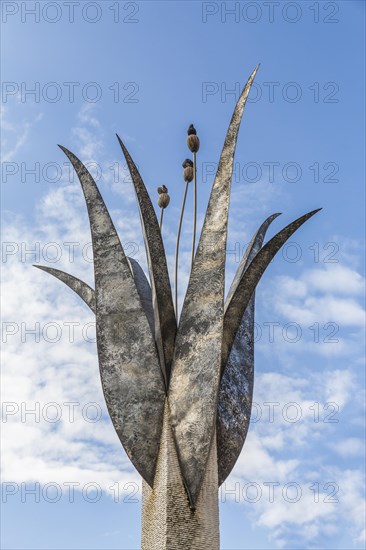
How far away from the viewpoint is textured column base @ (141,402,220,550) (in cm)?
850

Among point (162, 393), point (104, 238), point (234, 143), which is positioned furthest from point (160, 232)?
point (162, 393)

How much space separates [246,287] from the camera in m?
9.77

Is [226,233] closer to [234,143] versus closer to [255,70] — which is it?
[234,143]

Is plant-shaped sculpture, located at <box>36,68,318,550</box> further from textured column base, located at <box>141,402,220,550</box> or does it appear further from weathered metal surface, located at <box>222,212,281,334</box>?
weathered metal surface, located at <box>222,212,281,334</box>

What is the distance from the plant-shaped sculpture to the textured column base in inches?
0.4

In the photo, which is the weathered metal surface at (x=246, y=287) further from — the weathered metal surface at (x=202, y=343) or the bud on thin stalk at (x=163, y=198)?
the bud on thin stalk at (x=163, y=198)

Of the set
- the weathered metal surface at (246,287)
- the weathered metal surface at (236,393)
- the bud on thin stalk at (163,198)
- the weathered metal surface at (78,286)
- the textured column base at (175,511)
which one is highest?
the bud on thin stalk at (163,198)

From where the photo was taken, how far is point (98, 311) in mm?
9477

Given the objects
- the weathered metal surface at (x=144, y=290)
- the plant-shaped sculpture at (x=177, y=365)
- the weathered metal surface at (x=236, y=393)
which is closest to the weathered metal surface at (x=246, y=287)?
the plant-shaped sculpture at (x=177, y=365)

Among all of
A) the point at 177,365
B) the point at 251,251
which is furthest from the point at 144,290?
the point at 177,365

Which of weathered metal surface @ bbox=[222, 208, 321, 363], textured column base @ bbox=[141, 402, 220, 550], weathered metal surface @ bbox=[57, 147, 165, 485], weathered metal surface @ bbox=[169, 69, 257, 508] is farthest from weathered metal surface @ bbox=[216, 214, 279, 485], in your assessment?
weathered metal surface @ bbox=[57, 147, 165, 485]

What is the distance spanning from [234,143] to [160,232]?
1.48 metres

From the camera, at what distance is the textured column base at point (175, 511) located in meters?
8.50

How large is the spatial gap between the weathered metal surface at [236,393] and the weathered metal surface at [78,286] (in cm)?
192
